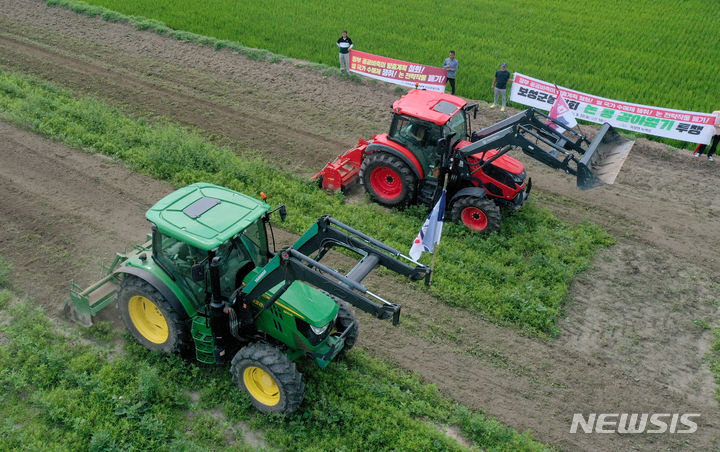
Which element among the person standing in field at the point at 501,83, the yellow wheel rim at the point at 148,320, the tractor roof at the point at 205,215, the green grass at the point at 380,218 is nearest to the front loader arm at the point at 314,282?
the tractor roof at the point at 205,215

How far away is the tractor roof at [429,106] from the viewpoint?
11689 mm

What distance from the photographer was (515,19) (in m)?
24.4

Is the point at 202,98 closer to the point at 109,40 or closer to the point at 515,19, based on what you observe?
the point at 109,40

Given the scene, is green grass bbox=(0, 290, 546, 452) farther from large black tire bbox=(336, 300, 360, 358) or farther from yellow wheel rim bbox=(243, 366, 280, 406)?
large black tire bbox=(336, 300, 360, 358)

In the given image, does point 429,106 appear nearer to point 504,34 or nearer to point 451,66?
point 451,66

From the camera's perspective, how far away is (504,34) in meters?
22.8

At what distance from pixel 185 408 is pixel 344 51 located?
13.6m

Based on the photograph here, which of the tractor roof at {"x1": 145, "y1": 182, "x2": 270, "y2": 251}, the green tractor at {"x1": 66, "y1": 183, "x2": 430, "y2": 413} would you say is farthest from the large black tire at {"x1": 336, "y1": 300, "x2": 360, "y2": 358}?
the tractor roof at {"x1": 145, "y1": 182, "x2": 270, "y2": 251}

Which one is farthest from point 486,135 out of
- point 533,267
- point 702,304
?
point 702,304

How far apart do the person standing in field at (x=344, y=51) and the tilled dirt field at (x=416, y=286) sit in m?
0.79

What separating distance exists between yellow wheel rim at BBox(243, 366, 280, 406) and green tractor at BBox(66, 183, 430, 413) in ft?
0.05

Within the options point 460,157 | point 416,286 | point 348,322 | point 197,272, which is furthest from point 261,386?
point 460,157

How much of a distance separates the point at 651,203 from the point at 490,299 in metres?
6.01

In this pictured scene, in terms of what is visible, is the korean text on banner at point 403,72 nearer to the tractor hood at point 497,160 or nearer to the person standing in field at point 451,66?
the person standing in field at point 451,66
